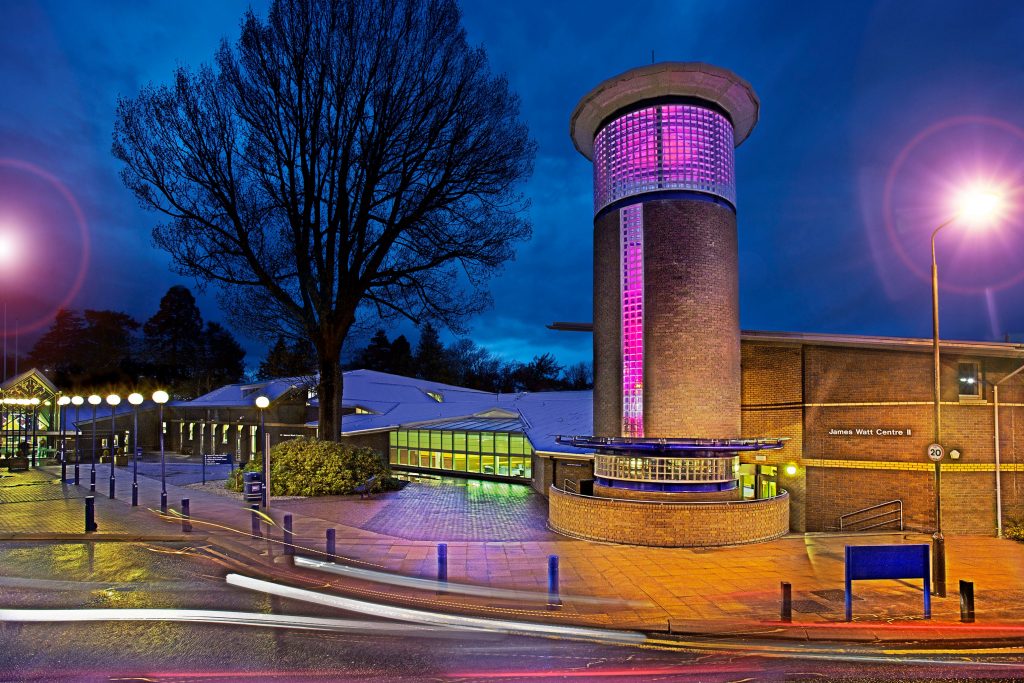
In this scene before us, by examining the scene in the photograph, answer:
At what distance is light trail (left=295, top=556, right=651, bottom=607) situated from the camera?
1070 centimetres

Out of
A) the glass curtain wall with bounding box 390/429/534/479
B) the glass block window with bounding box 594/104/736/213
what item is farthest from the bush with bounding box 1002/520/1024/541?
the glass curtain wall with bounding box 390/429/534/479

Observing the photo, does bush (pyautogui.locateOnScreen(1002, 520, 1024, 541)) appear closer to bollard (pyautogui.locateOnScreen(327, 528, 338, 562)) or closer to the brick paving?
the brick paving

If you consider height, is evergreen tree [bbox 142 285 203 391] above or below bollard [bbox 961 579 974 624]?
above

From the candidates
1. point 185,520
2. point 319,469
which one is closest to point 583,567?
point 185,520

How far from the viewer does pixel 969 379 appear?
1784 centimetres

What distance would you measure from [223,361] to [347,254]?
63.6m

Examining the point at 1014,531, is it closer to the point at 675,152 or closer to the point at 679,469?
the point at 679,469

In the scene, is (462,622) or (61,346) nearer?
(462,622)

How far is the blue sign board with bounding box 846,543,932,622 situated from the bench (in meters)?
16.6

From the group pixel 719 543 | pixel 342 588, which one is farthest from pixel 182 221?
pixel 719 543

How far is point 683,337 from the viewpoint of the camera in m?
17.2

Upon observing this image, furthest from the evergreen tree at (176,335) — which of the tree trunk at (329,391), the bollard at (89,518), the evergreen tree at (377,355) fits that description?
the bollard at (89,518)

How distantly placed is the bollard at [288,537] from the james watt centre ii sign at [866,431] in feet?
52.3

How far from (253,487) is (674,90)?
18.5m
